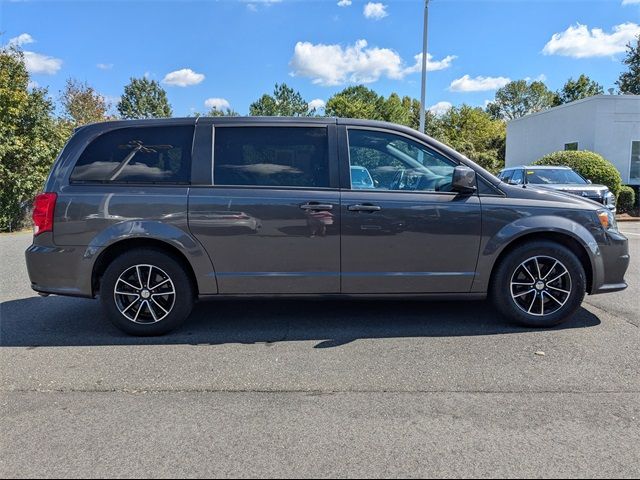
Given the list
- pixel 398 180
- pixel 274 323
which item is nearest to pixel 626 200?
pixel 398 180

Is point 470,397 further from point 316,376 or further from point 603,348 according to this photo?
point 603,348

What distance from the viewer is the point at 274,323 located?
16.0 ft

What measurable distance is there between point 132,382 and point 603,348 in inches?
149

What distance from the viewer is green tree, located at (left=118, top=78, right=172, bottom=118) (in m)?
67.9

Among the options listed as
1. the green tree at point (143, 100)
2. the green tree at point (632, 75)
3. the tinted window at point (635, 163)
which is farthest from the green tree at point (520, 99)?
the tinted window at point (635, 163)

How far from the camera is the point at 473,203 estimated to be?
4449 millimetres

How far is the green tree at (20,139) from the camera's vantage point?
13719 mm

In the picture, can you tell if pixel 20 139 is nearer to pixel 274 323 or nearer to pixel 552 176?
pixel 274 323

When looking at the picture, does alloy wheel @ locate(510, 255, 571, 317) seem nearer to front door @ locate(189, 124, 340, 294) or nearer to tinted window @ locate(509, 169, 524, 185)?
front door @ locate(189, 124, 340, 294)

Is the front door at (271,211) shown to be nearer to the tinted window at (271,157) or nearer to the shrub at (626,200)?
the tinted window at (271,157)

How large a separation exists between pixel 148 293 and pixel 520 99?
84.7 meters

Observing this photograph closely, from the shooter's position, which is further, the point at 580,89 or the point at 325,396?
the point at 580,89

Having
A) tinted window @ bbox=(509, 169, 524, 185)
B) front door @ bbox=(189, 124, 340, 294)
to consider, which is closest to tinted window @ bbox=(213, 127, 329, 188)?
front door @ bbox=(189, 124, 340, 294)

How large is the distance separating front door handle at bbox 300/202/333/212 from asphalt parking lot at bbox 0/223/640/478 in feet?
3.79
